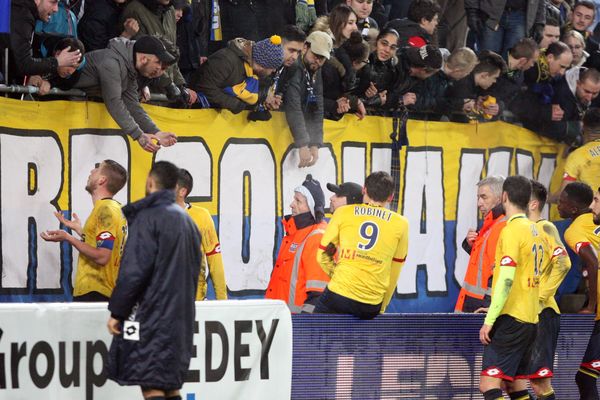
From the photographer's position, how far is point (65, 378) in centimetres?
855

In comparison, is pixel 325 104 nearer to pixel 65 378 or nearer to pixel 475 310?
pixel 475 310

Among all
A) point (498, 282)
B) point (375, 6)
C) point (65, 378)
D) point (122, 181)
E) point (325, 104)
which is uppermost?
point (375, 6)

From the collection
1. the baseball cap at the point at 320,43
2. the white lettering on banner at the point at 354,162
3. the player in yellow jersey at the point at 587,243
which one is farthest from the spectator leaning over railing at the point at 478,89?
the baseball cap at the point at 320,43

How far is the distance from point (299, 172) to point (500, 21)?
13.3 ft

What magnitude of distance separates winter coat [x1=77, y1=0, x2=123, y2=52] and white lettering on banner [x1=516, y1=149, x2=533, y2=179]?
600 cm

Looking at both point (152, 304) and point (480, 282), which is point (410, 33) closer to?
point (480, 282)

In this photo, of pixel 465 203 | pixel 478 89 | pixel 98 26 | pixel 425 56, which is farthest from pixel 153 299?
pixel 478 89

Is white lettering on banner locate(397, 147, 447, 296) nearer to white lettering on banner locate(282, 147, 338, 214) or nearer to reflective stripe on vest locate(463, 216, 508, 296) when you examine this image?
white lettering on banner locate(282, 147, 338, 214)

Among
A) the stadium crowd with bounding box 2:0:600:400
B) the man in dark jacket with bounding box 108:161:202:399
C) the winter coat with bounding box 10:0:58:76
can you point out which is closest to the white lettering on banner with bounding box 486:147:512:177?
the stadium crowd with bounding box 2:0:600:400

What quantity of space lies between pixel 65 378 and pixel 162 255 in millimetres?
1534

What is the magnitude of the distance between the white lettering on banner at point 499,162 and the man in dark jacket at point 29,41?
20.5 ft

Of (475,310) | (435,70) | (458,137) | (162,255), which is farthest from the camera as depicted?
(458,137)

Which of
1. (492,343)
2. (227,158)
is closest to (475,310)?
(492,343)

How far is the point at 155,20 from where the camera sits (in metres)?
11.3
